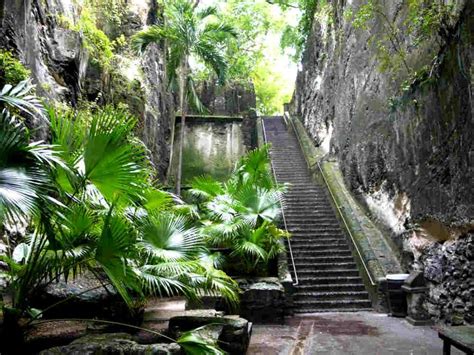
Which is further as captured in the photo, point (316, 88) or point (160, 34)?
point (316, 88)

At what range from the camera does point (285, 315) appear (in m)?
6.41

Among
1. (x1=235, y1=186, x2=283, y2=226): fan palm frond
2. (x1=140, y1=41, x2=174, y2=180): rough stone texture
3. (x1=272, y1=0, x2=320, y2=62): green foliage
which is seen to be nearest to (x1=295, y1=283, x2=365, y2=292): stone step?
(x1=235, y1=186, x2=283, y2=226): fan palm frond

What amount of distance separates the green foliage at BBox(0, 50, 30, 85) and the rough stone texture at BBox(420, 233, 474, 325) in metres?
5.82

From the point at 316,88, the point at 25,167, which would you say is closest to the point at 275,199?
the point at 25,167

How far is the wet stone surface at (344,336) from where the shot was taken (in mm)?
4695

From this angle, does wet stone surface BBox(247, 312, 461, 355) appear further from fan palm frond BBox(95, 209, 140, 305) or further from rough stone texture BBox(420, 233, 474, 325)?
fan palm frond BBox(95, 209, 140, 305)

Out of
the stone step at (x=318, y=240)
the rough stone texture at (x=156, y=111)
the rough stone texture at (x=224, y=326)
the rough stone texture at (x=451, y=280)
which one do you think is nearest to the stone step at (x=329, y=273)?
the stone step at (x=318, y=240)

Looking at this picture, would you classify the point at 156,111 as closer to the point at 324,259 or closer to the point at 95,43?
the point at 95,43

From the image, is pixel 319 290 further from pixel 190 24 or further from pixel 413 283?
pixel 190 24

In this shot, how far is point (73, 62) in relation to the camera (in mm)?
6977

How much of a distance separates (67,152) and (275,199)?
418 centimetres

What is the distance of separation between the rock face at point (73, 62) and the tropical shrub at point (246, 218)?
278cm

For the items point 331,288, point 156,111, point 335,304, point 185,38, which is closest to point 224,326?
point 335,304

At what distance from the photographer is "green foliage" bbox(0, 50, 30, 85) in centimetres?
462
